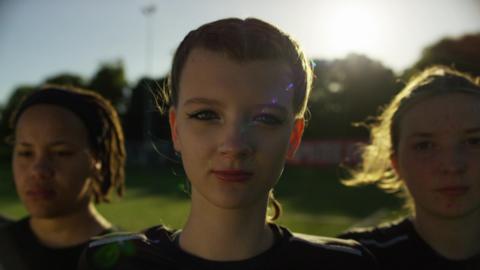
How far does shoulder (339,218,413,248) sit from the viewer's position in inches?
93.3

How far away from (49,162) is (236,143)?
135 cm

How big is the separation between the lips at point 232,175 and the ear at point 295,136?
0.25 metres

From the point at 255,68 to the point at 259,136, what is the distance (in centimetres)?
23

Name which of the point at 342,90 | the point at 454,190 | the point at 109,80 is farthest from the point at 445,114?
the point at 109,80

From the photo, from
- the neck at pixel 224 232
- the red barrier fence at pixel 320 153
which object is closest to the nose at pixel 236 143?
the neck at pixel 224 232

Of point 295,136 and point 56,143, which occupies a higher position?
point 295,136

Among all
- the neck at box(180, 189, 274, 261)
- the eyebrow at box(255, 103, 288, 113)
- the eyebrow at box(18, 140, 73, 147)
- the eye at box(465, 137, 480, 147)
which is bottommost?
the neck at box(180, 189, 274, 261)

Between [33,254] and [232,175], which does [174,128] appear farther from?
[33,254]

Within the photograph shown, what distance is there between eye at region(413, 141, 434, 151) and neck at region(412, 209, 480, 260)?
0.32 m

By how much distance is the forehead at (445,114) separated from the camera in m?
2.23

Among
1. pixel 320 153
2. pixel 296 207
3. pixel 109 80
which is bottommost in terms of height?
pixel 320 153

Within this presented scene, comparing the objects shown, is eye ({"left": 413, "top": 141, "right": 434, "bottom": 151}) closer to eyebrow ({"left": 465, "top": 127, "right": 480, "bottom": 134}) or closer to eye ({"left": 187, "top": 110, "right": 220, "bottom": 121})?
eyebrow ({"left": 465, "top": 127, "right": 480, "bottom": 134})

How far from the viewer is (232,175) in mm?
1507

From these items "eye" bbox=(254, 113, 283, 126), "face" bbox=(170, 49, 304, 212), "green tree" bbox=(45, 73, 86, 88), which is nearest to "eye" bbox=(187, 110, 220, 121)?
"face" bbox=(170, 49, 304, 212)
